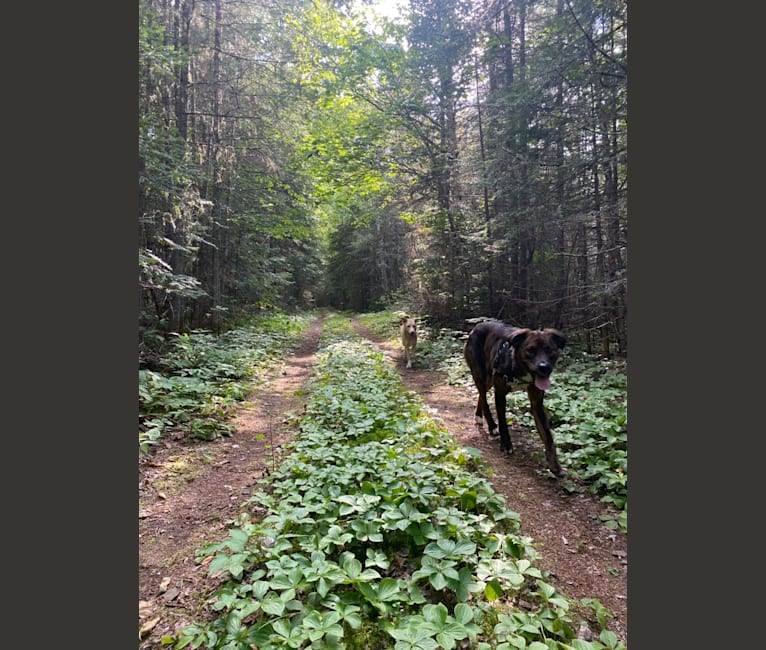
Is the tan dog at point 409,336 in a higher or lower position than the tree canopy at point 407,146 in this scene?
lower

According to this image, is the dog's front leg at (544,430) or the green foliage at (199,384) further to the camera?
the green foliage at (199,384)

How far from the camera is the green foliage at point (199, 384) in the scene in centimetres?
627

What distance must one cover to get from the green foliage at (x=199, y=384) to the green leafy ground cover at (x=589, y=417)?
187 inches

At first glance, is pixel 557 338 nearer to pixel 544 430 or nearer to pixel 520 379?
pixel 520 379

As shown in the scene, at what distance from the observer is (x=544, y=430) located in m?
5.21

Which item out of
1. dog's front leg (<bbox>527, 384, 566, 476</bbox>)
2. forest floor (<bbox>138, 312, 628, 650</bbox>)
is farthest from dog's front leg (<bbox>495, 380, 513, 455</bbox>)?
dog's front leg (<bbox>527, 384, 566, 476</bbox>)

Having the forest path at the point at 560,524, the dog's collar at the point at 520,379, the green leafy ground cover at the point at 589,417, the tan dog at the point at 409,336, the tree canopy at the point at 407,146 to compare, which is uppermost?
the tree canopy at the point at 407,146

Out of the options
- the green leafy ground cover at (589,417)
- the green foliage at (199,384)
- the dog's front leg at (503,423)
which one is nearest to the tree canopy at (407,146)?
the green foliage at (199,384)

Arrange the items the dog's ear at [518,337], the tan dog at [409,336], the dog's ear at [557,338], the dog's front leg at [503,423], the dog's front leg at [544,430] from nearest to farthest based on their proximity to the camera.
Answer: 1. the dog's front leg at [544,430]
2. the dog's ear at [557,338]
3. the dog's ear at [518,337]
4. the dog's front leg at [503,423]
5. the tan dog at [409,336]

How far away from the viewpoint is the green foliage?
6.27 metres

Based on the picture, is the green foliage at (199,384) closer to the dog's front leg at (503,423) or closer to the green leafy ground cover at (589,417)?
the dog's front leg at (503,423)

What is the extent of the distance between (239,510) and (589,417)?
191 inches

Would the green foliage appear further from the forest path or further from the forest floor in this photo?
the forest path

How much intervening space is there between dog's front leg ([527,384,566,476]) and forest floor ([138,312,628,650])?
0.16 metres
